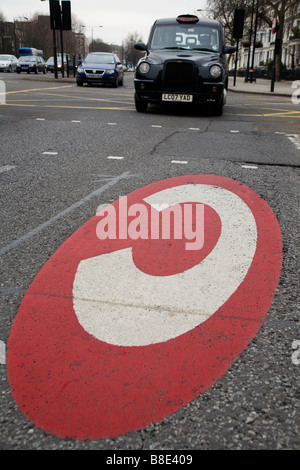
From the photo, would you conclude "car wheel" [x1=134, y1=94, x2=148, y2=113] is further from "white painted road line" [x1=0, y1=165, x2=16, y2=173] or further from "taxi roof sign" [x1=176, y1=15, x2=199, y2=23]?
"white painted road line" [x1=0, y1=165, x2=16, y2=173]

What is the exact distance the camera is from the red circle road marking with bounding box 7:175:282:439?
149 cm

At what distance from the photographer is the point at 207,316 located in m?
2.05

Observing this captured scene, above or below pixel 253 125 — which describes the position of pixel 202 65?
above

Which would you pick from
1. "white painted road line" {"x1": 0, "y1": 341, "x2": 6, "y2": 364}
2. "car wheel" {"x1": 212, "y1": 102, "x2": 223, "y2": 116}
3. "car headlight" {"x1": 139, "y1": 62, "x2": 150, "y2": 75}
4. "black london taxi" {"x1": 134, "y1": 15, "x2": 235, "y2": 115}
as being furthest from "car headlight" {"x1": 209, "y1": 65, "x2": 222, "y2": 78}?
"white painted road line" {"x1": 0, "y1": 341, "x2": 6, "y2": 364}

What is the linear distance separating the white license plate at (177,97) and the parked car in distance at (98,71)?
11.1 m

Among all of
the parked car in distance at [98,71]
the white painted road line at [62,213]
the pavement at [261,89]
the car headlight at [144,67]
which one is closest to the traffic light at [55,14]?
the parked car in distance at [98,71]

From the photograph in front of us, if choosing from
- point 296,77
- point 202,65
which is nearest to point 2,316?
point 202,65

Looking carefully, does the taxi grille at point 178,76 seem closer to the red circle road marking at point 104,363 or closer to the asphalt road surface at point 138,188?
the asphalt road surface at point 138,188

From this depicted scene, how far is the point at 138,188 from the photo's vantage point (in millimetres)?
4043

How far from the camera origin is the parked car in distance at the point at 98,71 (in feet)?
64.2

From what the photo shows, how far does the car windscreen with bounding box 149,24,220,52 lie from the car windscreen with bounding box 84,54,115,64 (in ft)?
35.6

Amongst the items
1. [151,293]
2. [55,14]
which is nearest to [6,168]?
[151,293]
